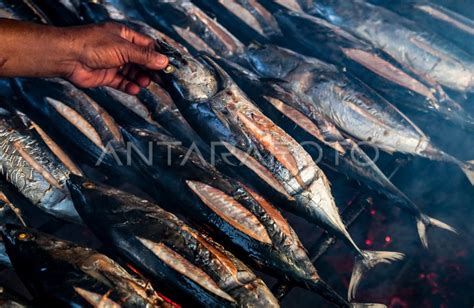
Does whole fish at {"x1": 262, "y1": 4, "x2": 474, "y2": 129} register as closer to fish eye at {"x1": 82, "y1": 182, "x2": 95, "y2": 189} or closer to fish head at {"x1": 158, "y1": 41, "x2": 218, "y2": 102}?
fish head at {"x1": 158, "y1": 41, "x2": 218, "y2": 102}

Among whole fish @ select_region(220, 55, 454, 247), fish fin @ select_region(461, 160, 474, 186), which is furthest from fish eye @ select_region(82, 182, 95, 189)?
fish fin @ select_region(461, 160, 474, 186)

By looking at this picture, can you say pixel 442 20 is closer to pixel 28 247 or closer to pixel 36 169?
pixel 36 169

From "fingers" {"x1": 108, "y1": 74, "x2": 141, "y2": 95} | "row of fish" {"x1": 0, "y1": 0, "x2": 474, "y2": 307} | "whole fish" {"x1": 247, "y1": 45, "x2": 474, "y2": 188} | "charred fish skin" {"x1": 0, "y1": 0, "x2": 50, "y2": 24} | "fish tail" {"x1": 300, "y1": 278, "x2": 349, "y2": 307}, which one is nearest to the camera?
"row of fish" {"x1": 0, "y1": 0, "x2": 474, "y2": 307}

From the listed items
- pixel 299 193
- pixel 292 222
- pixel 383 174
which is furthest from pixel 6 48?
pixel 383 174

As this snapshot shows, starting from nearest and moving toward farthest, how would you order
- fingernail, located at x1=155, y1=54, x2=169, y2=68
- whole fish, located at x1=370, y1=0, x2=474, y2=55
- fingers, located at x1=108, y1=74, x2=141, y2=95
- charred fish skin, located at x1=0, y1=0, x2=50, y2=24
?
fingernail, located at x1=155, y1=54, x2=169, y2=68
fingers, located at x1=108, y1=74, x2=141, y2=95
charred fish skin, located at x1=0, y1=0, x2=50, y2=24
whole fish, located at x1=370, y1=0, x2=474, y2=55

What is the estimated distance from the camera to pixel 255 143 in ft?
10.4

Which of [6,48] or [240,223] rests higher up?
[6,48]

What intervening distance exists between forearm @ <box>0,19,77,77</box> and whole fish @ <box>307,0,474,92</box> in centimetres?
342

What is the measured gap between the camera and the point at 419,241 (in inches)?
141

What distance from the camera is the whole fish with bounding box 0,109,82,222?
3.07 m

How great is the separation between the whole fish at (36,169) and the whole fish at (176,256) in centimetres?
49

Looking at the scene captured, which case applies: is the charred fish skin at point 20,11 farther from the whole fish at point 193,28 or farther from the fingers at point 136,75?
the fingers at point 136,75

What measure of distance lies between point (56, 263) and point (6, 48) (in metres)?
1.32

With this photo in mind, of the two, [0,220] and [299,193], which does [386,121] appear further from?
[0,220]
